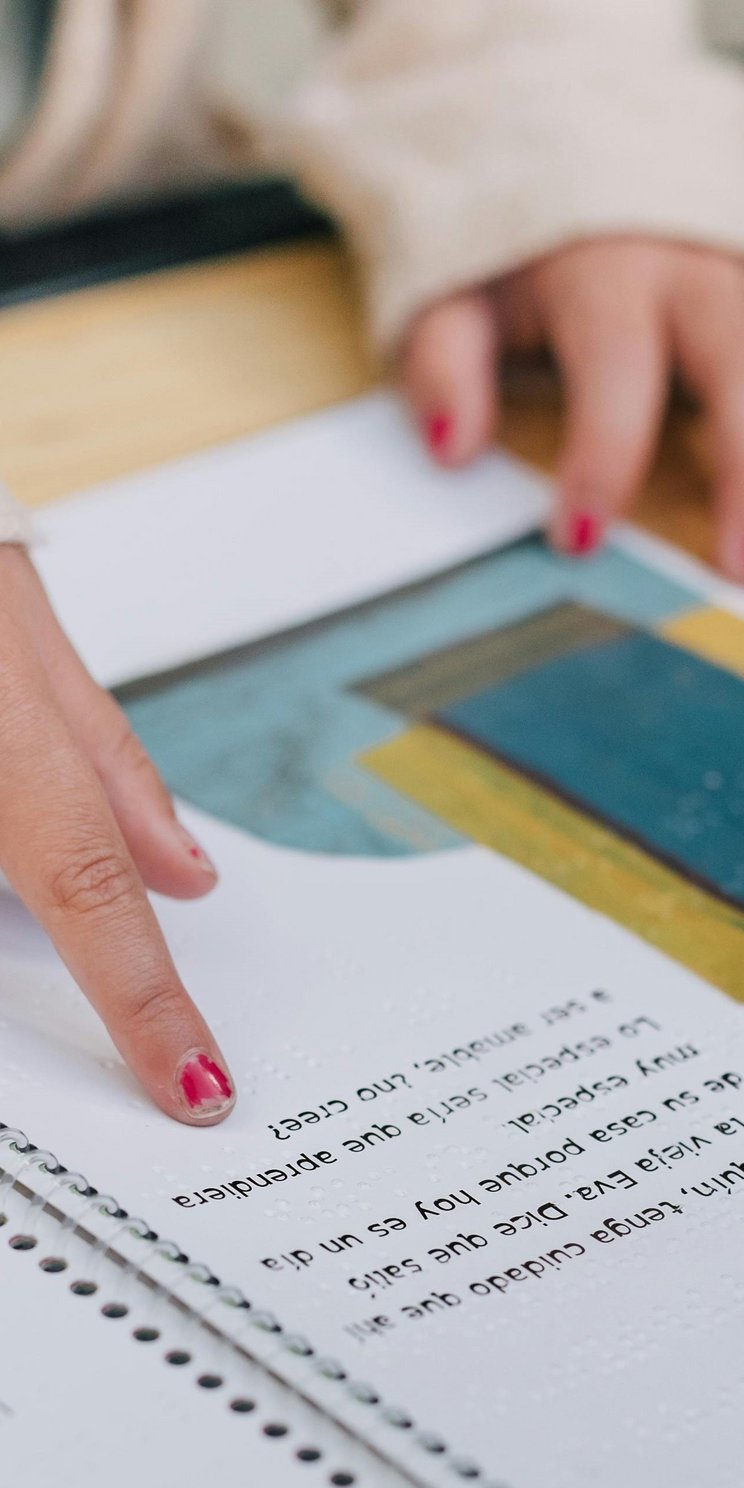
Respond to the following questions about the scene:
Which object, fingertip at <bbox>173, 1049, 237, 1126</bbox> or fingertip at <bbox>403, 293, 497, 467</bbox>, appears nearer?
fingertip at <bbox>173, 1049, 237, 1126</bbox>

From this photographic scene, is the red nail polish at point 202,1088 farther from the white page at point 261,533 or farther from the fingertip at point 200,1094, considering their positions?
the white page at point 261,533

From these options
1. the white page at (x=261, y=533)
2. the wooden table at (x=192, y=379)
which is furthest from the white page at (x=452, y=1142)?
the wooden table at (x=192, y=379)

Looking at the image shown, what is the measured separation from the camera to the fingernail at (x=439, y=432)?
2.04ft

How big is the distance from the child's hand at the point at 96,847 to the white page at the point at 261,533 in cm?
8

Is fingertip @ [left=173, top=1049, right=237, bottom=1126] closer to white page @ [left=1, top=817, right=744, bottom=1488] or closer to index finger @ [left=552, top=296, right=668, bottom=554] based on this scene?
white page @ [left=1, top=817, right=744, bottom=1488]

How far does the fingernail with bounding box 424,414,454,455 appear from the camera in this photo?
0.62 metres

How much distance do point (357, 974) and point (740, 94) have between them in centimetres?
48

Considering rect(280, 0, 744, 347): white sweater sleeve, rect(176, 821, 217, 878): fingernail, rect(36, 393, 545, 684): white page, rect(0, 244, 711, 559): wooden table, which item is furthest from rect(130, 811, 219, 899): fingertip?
rect(280, 0, 744, 347): white sweater sleeve

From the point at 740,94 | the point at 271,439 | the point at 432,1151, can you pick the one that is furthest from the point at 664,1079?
the point at 740,94

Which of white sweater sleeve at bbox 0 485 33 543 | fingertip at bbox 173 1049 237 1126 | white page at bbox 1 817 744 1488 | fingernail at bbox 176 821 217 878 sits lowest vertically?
white page at bbox 1 817 744 1488

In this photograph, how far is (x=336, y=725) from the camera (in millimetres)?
495

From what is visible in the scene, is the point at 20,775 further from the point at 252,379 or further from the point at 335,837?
the point at 252,379

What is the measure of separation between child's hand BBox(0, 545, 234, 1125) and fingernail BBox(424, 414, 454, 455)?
0.22m

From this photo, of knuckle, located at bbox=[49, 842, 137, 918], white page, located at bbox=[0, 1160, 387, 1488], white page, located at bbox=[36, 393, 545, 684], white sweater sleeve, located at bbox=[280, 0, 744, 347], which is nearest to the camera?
white page, located at bbox=[0, 1160, 387, 1488]
